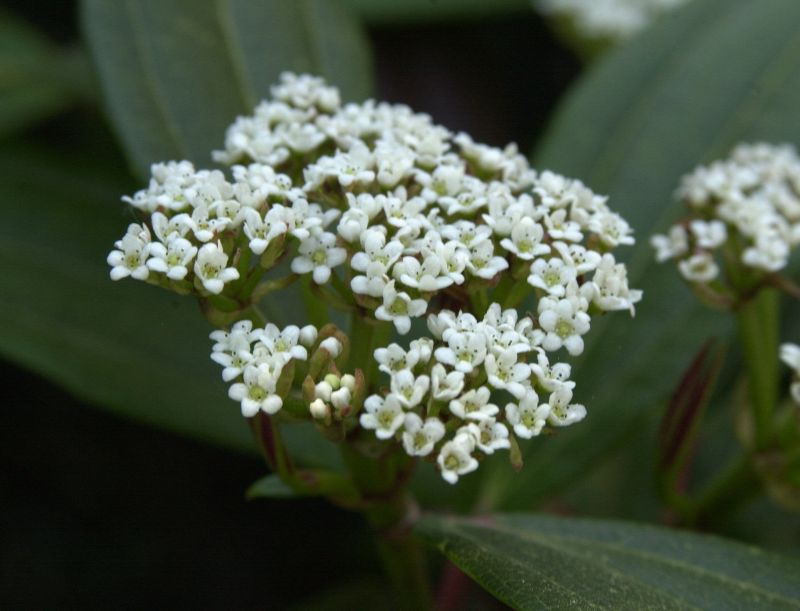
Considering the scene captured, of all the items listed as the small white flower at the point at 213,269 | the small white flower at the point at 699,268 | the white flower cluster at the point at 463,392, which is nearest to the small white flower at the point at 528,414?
the white flower cluster at the point at 463,392

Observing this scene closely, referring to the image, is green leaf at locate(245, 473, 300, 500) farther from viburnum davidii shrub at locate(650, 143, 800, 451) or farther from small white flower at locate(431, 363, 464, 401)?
viburnum davidii shrub at locate(650, 143, 800, 451)

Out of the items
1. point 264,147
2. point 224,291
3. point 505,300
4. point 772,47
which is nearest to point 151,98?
point 264,147

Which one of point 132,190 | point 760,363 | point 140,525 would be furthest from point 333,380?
point 132,190

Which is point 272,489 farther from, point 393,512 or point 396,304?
point 396,304

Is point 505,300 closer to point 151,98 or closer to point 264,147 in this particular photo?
point 264,147

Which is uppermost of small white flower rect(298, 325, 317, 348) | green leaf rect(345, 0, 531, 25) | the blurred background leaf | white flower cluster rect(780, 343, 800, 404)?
green leaf rect(345, 0, 531, 25)

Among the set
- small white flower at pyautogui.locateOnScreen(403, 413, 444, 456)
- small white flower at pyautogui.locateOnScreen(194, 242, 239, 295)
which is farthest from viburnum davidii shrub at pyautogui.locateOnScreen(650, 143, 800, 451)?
small white flower at pyautogui.locateOnScreen(194, 242, 239, 295)
